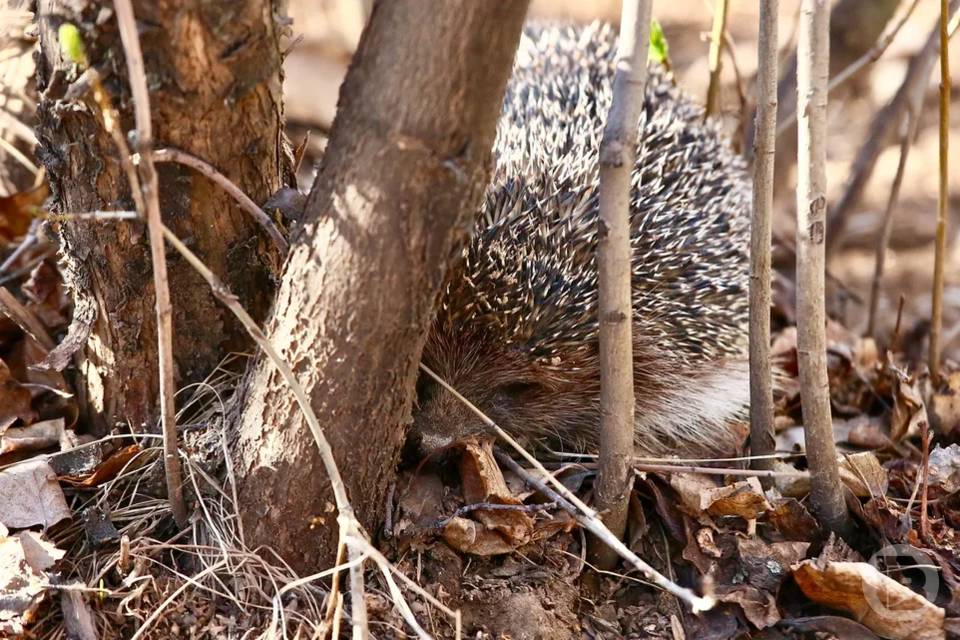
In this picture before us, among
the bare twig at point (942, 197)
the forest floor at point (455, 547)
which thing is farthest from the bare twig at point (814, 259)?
the bare twig at point (942, 197)

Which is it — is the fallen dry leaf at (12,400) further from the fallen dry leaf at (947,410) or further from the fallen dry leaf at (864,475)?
the fallen dry leaf at (947,410)

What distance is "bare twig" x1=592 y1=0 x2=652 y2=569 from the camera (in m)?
2.17

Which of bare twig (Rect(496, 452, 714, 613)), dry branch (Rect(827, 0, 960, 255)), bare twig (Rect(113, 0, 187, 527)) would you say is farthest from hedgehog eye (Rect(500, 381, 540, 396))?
dry branch (Rect(827, 0, 960, 255))

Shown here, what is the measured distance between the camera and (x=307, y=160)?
5629 mm

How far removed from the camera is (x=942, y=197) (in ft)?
10.7

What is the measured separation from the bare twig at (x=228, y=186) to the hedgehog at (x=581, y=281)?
2.22 feet

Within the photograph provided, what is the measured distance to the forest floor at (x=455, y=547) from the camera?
7.44 feet

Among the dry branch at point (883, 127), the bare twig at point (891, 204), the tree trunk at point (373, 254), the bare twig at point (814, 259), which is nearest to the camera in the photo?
the tree trunk at point (373, 254)

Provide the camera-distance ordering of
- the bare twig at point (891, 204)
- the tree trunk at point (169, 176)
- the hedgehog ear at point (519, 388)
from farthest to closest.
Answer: the bare twig at point (891, 204) → the hedgehog ear at point (519, 388) → the tree trunk at point (169, 176)

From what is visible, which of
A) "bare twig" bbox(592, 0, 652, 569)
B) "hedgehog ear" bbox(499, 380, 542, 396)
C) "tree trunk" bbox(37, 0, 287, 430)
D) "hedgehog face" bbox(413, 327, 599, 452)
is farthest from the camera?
"hedgehog ear" bbox(499, 380, 542, 396)

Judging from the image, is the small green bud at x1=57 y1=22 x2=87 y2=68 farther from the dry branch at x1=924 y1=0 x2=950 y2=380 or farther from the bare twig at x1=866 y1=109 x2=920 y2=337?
the bare twig at x1=866 y1=109 x2=920 y2=337

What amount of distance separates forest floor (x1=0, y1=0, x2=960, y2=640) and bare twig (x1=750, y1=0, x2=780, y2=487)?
0.19 m

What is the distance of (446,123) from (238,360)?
109 centimetres

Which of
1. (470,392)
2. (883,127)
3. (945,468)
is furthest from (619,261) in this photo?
(883,127)
